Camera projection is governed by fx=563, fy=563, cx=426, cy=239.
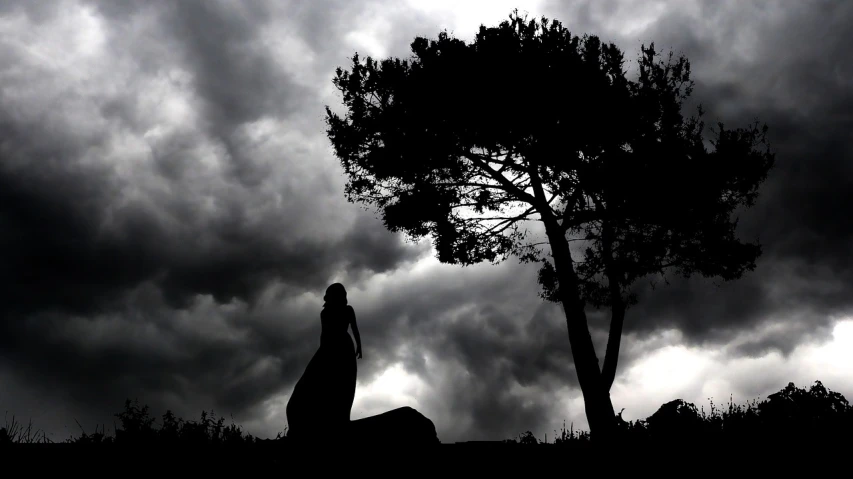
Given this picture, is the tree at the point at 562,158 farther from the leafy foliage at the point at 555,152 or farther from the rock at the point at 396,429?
the rock at the point at 396,429

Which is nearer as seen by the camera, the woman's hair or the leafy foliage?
the woman's hair

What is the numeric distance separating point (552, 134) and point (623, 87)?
263 centimetres

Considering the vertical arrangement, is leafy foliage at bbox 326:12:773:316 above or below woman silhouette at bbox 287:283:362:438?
above

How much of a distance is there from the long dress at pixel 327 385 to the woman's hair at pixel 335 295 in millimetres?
66

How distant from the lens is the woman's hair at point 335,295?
731 centimetres

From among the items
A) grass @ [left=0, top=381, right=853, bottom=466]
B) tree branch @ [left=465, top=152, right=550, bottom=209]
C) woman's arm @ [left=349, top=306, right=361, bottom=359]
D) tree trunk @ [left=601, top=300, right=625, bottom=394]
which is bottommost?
grass @ [left=0, top=381, right=853, bottom=466]

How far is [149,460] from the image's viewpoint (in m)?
6.18

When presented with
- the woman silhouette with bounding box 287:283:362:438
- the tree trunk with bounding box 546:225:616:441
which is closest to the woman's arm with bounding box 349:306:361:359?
the woman silhouette with bounding box 287:283:362:438

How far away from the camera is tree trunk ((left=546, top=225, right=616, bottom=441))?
1348cm

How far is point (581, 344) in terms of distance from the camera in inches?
553

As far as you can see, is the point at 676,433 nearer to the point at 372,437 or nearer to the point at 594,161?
the point at 372,437

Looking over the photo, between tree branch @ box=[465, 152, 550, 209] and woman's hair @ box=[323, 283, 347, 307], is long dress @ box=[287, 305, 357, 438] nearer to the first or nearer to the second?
woman's hair @ box=[323, 283, 347, 307]

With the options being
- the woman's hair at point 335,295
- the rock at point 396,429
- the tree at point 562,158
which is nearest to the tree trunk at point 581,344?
the tree at point 562,158

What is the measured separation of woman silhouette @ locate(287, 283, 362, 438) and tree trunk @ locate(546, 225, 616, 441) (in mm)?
7960
